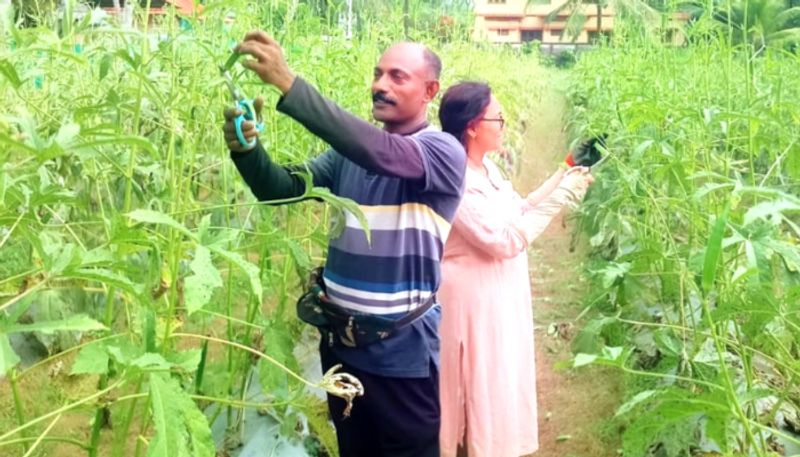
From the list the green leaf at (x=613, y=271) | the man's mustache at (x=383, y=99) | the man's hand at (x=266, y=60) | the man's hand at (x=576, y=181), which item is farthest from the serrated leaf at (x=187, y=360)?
the man's hand at (x=576, y=181)

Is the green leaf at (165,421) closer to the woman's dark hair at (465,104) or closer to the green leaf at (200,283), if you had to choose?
the green leaf at (200,283)

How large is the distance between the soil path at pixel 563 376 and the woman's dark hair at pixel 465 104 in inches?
36.4

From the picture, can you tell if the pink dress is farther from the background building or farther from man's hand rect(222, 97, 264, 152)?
the background building

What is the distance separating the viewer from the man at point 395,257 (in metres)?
2.17

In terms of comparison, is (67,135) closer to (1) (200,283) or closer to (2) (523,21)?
(1) (200,283)

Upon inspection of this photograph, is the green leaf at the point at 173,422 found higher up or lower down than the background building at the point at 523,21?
lower down

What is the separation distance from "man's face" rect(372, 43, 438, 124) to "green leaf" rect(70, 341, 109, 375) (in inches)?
40.8

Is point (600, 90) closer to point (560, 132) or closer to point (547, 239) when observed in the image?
point (547, 239)

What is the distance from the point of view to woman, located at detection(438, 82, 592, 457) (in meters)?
2.77

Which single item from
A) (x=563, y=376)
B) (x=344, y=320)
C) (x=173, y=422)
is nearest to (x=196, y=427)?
(x=173, y=422)

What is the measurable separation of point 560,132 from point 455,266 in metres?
11.9

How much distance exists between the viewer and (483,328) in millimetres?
2793

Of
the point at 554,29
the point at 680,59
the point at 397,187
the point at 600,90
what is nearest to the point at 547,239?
the point at 600,90

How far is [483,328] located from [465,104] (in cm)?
70
